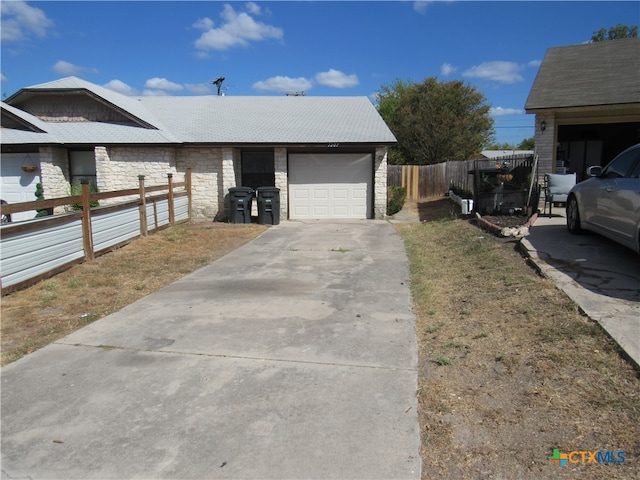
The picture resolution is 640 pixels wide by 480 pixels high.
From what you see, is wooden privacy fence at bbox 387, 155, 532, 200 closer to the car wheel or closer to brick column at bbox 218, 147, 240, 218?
brick column at bbox 218, 147, 240, 218

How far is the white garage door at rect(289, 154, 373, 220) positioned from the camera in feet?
56.4

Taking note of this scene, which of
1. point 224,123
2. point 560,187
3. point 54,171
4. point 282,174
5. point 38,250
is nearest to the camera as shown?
Answer: point 38,250

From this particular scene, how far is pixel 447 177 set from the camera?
2430cm

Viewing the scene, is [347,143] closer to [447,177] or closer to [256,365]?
[447,177]

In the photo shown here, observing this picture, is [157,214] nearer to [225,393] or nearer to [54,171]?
[54,171]

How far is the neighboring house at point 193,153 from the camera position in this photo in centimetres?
1634

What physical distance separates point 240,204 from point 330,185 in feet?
11.2

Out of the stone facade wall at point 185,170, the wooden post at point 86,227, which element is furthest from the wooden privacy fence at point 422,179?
the wooden post at point 86,227

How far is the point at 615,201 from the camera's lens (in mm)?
6770

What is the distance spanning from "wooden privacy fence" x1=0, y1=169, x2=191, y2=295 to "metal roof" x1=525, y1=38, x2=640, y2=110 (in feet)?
34.8

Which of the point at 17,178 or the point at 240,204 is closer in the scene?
the point at 240,204

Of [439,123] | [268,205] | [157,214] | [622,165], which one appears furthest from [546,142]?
[439,123]

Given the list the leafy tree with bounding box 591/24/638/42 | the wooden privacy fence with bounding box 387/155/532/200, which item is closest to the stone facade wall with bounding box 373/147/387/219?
the wooden privacy fence with bounding box 387/155/532/200

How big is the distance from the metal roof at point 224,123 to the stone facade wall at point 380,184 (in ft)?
2.20
